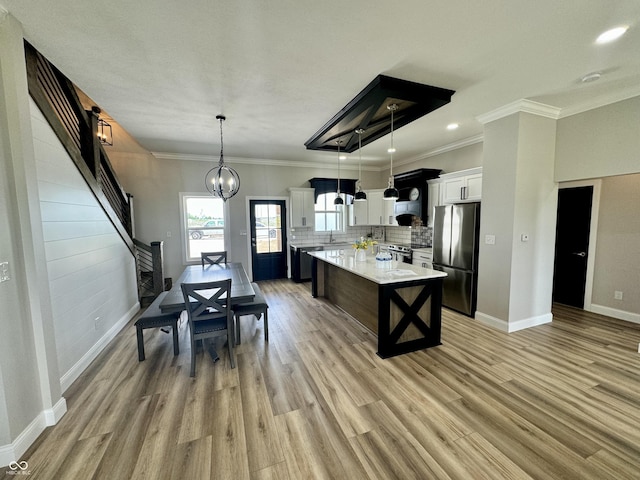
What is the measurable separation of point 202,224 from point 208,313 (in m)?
3.49

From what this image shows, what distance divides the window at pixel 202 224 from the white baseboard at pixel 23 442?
13.0ft

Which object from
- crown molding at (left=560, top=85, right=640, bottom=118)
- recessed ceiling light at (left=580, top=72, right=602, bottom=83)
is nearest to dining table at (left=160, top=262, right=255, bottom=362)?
recessed ceiling light at (left=580, top=72, right=602, bottom=83)

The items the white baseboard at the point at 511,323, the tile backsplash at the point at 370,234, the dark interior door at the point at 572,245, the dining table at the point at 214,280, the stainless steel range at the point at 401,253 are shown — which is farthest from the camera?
the tile backsplash at the point at 370,234

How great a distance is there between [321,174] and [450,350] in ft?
15.9

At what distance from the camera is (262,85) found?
266 centimetres

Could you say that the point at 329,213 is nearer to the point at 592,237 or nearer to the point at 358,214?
the point at 358,214

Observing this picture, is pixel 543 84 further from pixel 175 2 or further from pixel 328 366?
pixel 328 366

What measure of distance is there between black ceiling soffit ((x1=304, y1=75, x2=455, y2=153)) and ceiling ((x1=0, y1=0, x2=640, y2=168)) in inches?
3.9

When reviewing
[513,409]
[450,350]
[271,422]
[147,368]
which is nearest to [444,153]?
[450,350]

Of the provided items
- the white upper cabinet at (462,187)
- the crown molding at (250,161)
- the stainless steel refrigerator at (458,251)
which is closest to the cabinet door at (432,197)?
the white upper cabinet at (462,187)

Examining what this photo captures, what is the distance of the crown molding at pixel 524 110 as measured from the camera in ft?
10.2

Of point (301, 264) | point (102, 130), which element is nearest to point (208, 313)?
point (301, 264)

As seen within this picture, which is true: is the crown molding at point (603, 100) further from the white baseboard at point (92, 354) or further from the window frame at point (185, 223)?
the white baseboard at point (92, 354)

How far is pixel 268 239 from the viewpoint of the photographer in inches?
244
